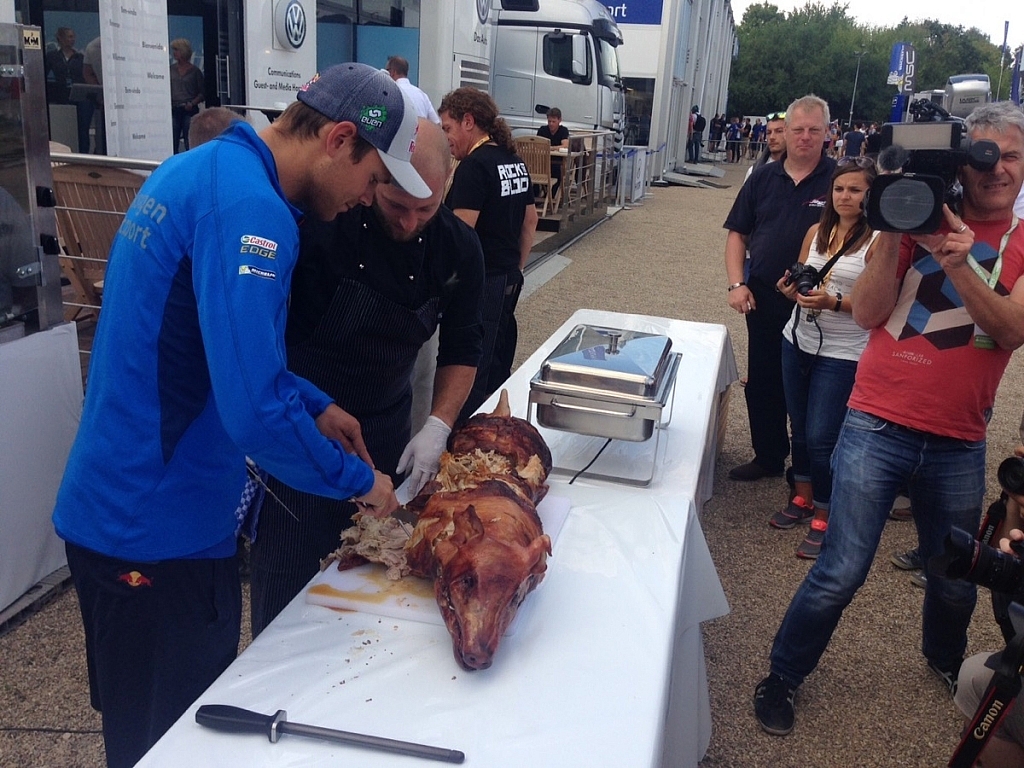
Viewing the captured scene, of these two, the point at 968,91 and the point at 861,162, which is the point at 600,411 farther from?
the point at 968,91

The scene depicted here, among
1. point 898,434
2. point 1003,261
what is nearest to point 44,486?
point 898,434

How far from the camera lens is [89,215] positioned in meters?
4.59

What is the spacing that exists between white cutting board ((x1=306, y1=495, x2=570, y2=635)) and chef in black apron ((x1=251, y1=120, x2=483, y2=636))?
1.42ft

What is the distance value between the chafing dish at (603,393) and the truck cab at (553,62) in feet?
40.7

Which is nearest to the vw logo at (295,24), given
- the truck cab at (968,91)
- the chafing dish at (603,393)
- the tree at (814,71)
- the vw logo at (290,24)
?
the vw logo at (290,24)

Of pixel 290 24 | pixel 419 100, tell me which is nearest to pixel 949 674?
pixel 419 100

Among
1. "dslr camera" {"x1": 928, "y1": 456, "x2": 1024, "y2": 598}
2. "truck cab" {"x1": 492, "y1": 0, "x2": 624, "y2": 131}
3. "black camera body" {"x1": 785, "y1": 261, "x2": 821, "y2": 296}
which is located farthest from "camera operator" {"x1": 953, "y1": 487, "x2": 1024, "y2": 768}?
"truck cab" {"x1": 492, "y1": 0, "x2": 624, "y2": 131}

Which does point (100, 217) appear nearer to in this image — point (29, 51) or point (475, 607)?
point (29, 51)

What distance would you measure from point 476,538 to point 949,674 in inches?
95.6

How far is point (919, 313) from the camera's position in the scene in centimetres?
257

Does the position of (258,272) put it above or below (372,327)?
above

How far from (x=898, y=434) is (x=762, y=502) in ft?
7.50

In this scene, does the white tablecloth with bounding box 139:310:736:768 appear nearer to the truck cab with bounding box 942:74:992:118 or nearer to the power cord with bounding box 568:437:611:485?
the power cord with bounding box 568:437:611:485

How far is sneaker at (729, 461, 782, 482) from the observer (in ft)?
16.7
